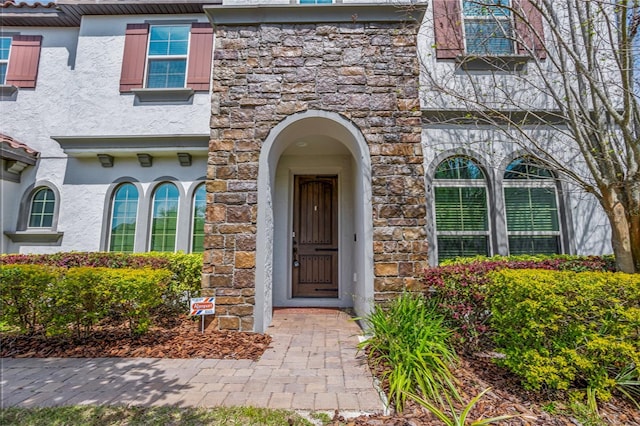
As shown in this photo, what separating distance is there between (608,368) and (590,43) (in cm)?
382

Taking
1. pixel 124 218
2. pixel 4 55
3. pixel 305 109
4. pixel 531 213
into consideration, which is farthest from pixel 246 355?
pixel 4 55

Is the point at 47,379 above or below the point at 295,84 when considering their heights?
below

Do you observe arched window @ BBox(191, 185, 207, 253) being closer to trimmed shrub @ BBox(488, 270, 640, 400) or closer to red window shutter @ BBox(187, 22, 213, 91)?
red window shutter @ BBox(187, 22, 213, 91)

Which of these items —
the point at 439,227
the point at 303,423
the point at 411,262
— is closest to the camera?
the point at 303,423

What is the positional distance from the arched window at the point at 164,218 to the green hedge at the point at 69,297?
247cm

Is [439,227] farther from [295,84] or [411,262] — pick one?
[295,84]

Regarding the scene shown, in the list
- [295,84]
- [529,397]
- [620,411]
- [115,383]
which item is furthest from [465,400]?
[295,84]

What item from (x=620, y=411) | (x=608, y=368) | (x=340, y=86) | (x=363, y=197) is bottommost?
(x=620, y=411)

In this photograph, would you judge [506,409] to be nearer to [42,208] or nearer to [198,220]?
[198,220]

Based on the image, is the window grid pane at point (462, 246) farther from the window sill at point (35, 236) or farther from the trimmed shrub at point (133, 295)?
the window sill at point (35, 236)

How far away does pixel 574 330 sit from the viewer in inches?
99.2

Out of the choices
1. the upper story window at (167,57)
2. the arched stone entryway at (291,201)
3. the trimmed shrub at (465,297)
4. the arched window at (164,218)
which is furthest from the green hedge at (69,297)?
the upper story window at (167,57)

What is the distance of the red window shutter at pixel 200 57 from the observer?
20.6 ft

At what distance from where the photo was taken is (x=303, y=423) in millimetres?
2158
